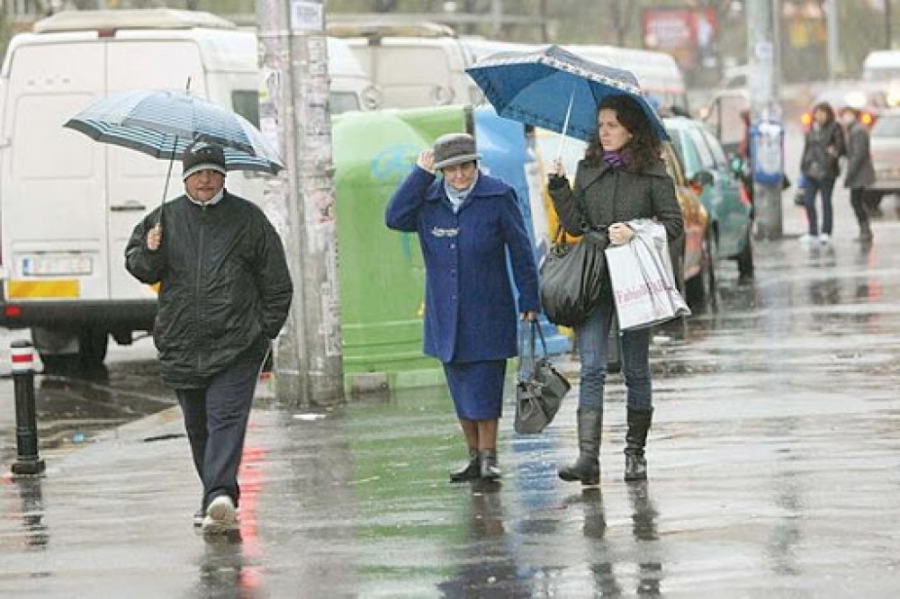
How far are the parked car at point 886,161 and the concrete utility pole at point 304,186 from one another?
28.6 meters

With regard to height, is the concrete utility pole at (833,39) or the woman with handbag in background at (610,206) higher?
the concrete utility pole at (833,39)

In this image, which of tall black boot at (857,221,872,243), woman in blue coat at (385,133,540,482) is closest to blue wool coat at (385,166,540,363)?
woman in blue coat at (385,133,540,482)

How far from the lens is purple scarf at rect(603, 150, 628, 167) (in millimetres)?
11336

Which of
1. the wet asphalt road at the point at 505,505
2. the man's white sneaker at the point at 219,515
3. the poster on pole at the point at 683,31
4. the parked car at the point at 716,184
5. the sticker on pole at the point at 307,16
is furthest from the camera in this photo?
the poster on pole at the point at 683,31

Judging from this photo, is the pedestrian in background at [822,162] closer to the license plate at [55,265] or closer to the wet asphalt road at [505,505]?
the license plate at [55,265]

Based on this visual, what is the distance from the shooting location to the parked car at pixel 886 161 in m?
43.5

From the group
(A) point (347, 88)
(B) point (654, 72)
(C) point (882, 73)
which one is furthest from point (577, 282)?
(C) point (882, 73)

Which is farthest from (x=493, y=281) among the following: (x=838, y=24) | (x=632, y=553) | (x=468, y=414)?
(x=838, y=24)

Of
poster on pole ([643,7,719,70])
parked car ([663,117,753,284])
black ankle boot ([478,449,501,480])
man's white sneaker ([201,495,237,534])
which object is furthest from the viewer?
poster on pole ([643,7,719,70])

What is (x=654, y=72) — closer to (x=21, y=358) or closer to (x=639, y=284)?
(x=21, y=358)

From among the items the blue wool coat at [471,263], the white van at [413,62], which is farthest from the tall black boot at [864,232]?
the blue wool coat at [471,263]

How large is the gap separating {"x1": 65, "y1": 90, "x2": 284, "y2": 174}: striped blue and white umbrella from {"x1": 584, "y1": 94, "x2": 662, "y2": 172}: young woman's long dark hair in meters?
1.45

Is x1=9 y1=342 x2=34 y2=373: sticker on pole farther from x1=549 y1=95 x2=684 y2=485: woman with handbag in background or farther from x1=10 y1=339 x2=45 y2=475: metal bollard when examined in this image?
x1=549 y1=95 x2=684 y2=485: woman with handbag in background

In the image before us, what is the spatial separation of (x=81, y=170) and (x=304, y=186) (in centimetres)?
418
